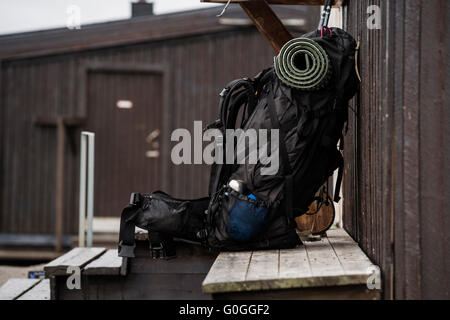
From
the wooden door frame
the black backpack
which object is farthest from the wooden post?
the black backpack

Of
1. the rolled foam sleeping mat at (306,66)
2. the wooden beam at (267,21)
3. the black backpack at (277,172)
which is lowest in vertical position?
the black backpack at (277,172)

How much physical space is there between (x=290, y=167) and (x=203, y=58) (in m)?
6.13

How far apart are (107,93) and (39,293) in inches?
203

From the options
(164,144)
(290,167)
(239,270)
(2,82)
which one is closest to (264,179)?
(290,167)

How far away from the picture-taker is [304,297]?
8.20ft

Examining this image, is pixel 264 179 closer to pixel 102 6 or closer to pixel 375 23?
pixel 375 23

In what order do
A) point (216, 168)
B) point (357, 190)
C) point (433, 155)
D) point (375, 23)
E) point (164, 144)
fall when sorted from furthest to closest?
1. point (164, 144)
2. point (357, 190)
3. point (216, 168)
4. point (375, 23)
5. point (433, 155)

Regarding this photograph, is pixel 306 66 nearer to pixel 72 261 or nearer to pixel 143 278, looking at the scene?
pixel 143 278

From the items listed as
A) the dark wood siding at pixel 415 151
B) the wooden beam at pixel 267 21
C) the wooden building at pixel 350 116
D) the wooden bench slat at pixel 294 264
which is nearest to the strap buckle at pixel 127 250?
the wooden bench slat at pixel 294 264

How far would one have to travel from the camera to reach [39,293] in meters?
4.19

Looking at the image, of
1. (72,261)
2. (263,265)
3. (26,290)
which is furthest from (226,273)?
(26,290)

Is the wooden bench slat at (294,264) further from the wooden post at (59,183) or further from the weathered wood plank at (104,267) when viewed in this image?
the wooden post at (59,183)

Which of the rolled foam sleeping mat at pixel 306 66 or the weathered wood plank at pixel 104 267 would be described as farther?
the weathered wood plank at pixel 104 267

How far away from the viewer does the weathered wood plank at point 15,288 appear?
4.04 meters
